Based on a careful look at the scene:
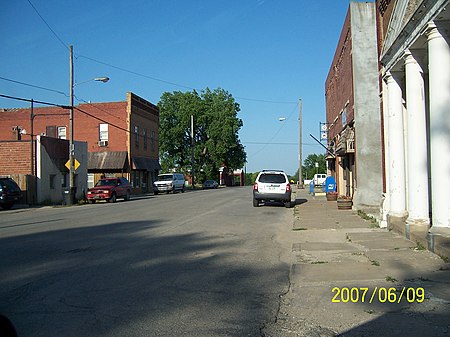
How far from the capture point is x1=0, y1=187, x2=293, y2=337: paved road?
17.4ft

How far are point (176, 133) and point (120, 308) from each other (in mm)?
68213

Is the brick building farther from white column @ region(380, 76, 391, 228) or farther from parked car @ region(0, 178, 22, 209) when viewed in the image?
white column @ region(380, 76, 391, 228)

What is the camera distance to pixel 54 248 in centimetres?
1051

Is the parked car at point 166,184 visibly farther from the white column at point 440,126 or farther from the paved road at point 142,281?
the white column at point 440,126

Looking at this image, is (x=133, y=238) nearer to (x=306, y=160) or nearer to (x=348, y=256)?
(x=348, y=256)

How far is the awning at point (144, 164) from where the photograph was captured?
45.8 m

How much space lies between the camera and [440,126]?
27.6 ft

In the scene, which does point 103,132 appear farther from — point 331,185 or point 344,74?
point 344,74

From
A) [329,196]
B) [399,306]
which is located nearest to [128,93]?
[329,196]

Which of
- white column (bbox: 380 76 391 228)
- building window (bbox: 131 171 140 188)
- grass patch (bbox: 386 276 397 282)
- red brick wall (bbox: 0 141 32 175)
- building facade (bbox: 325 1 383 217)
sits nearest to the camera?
grass patch (bbox: 386 276 397 282)

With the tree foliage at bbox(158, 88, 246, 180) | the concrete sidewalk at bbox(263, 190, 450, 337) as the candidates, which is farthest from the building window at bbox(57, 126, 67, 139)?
the concrete sidewalk at bbox(263, 190, 450, 337)

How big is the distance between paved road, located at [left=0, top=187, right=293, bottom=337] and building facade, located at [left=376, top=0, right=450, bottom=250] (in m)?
3.09

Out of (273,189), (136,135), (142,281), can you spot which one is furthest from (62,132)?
(142,281)

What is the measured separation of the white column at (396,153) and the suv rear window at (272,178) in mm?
10417
